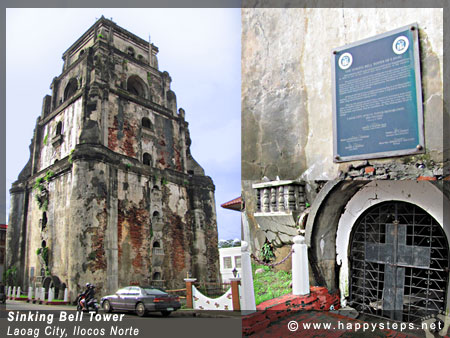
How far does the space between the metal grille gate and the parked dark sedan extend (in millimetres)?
5405

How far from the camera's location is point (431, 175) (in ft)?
15.3

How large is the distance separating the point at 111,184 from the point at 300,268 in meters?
11.2

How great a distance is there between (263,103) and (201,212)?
12812 mm

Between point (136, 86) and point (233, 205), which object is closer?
point (233, 205)

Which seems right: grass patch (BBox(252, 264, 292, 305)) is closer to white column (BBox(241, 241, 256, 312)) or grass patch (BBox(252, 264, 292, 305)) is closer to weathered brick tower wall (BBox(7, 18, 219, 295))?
white column (BBox(241, 241, 256, 312))

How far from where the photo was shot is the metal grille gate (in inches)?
197

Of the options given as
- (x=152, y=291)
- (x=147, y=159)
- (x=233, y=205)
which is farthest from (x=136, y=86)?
(x=152, y=291)

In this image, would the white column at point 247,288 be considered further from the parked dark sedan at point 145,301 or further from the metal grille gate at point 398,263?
the parked dark sedan at point 145,301

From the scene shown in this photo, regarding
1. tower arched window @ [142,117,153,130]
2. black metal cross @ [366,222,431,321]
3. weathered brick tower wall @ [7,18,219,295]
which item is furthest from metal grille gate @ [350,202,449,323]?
tower arched window @ [142,117,153,130]

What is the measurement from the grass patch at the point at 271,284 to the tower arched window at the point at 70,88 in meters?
15.3

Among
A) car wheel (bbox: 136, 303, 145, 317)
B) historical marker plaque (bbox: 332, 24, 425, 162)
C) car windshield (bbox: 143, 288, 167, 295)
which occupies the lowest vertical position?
car wheel (bbox: 136, 303, 145, 317)

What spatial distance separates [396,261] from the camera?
530 cm

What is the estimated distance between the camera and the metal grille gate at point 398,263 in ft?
16.4

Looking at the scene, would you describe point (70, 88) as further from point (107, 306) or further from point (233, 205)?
point (107, 306)
